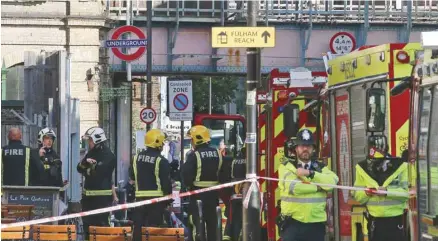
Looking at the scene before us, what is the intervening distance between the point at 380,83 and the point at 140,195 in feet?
14.4

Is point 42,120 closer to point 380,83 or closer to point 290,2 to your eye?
point 380,83

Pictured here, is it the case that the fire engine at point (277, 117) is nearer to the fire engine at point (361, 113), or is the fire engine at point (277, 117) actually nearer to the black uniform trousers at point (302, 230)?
the fire engine at point (361, 113)

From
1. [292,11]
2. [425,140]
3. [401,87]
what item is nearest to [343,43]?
[292,11]

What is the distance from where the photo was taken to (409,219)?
445 inches

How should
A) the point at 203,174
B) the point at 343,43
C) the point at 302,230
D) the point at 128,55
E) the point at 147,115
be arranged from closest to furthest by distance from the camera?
the point at 302,230, the point at 203,174, the point at 343,43, the point at 128,55, the point at 147,115

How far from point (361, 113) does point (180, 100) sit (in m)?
12.1

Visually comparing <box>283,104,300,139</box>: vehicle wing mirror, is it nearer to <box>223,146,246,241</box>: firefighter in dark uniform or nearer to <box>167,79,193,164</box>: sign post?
<box>223,146,246,241</box>: firefighter in dark uniform

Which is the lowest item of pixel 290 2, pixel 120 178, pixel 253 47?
pixel 120 178

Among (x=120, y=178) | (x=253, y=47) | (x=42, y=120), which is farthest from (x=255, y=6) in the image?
(x=120, y=178)

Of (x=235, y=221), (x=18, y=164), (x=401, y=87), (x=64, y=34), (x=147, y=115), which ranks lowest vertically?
(x=235, y=221)

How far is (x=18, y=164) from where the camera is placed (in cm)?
1709

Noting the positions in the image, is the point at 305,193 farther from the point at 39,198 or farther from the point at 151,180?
the point at 39,198

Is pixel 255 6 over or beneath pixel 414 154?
over

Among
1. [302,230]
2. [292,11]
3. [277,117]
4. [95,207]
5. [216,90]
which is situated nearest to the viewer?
[302,230]
